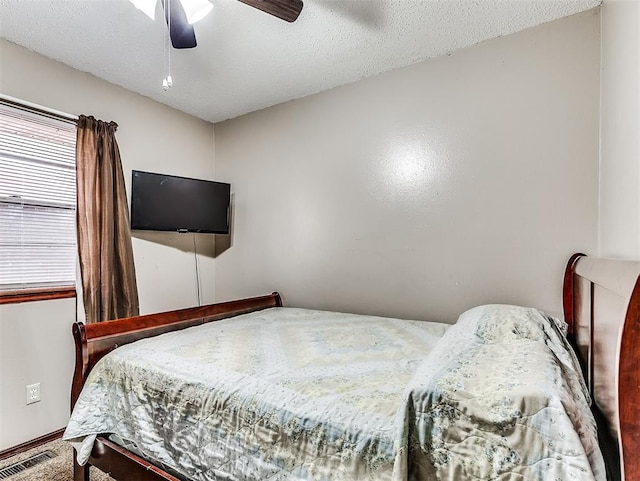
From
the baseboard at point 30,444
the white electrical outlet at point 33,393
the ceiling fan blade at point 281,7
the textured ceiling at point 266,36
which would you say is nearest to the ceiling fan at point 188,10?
the ceiling fan blade at point 281,7

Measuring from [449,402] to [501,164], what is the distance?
177 cm

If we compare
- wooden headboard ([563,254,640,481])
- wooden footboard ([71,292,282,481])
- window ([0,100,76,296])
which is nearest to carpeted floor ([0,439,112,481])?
wooden footboard ([71,292,282,481])

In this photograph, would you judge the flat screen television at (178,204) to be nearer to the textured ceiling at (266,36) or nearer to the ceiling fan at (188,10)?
the textured ceiling at (266,36)

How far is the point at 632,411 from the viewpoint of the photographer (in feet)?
2.00

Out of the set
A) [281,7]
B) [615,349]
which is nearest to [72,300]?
[281,7]

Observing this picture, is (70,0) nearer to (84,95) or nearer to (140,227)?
(84,95)

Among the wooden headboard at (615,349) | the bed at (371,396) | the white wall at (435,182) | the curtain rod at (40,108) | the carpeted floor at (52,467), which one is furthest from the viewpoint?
the curtain rod at (40,108)

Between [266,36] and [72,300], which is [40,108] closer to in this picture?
[72,300]

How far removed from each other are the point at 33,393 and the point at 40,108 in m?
1.81

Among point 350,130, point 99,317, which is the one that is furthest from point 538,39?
point 99,317

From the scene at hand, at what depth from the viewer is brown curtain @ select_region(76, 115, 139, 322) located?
8.02ft

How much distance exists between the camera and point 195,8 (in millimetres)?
1578

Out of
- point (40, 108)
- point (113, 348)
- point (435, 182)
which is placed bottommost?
point (113, 348)

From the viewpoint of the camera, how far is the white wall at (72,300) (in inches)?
86.4
